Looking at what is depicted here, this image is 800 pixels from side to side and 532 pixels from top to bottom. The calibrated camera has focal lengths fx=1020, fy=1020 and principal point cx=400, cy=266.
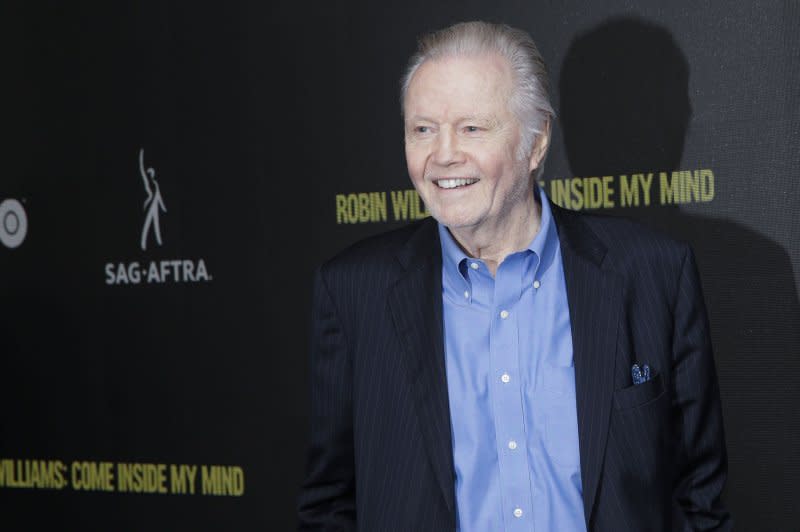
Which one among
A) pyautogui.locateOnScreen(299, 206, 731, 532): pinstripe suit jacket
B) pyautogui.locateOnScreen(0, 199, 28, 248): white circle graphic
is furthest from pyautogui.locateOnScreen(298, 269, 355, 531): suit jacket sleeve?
pyautogui.locateOnScreen(0, 199, 28, 248): white circle graphic

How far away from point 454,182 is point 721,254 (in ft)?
3.34

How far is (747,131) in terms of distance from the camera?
93.3 inches

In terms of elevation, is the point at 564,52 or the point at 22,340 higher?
the point at 564,52

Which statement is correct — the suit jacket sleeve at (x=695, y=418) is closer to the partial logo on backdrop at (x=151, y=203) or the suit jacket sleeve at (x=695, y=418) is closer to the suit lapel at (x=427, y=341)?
the suit lapel at (x=427, y=341)

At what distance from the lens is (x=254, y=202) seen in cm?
301

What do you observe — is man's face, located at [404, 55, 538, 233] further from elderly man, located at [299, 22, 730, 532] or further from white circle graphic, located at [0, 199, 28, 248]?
white circle graphic, located at [0, 199, 28, 248]

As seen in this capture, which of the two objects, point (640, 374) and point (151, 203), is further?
point (151, 203)

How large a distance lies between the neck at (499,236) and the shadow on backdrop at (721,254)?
83 centimetres

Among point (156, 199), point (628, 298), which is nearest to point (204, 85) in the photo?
point (156, 199)

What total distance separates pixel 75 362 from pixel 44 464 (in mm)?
360

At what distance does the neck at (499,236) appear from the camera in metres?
1.70

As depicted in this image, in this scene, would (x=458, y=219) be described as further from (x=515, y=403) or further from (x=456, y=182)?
(x=515, y=403)

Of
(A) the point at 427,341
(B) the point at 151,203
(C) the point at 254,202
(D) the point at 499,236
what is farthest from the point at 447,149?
(B) the point at 151,203

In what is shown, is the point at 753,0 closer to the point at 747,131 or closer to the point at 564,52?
the point at 747,131
